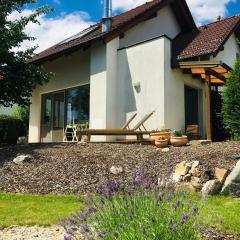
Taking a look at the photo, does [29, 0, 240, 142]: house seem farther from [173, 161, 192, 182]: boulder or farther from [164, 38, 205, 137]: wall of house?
[173, 161, 192, 182]: boulder

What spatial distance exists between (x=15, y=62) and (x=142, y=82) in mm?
4893

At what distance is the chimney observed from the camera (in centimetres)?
1602

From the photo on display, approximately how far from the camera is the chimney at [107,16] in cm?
1602

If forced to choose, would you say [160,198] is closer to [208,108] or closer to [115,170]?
[115,170]

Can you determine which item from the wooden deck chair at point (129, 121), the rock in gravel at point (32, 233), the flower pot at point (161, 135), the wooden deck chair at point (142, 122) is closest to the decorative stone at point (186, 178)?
the rock in gravel at point (32, 233)

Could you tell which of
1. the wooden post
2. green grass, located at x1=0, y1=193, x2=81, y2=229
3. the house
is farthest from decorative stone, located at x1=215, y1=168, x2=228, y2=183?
the house

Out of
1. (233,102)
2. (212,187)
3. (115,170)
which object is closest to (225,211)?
(212,187)

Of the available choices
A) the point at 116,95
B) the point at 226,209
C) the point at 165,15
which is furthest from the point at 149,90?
the point at 226,209

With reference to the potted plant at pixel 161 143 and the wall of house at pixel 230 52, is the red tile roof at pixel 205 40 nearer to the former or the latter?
the wall of house at pixel 230 52

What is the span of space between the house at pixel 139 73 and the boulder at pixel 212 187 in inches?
228

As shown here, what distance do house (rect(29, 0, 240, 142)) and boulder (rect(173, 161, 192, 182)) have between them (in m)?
5.14

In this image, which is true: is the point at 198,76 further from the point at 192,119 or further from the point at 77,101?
the point at 77,101

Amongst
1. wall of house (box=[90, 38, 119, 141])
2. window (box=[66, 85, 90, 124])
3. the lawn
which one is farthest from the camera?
window (box=[66, 85, 90, 124])

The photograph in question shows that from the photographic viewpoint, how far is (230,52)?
→ 19.0 m
